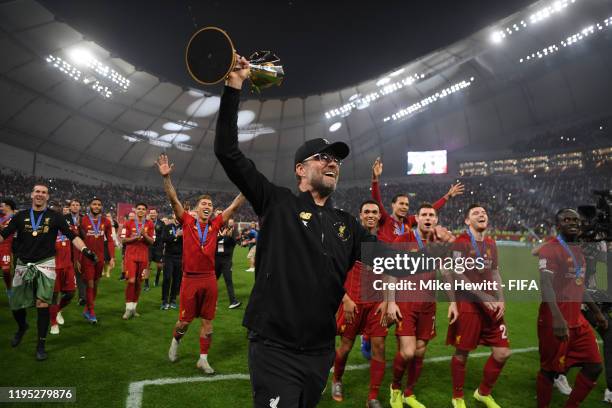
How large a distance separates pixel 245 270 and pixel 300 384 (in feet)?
48.0

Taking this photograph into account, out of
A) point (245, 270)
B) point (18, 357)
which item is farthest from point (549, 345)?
point (245, 270)

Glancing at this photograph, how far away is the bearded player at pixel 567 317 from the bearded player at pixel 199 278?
3772 millimetres

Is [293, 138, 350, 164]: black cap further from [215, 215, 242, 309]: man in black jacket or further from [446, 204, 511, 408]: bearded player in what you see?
[215, 215, 242, 309]: man in black jacket

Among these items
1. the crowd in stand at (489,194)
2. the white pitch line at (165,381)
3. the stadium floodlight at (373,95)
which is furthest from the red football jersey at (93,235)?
the stadium floodlight at (373,95)

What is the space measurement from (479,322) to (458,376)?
0.66m

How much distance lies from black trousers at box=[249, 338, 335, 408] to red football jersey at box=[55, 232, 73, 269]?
675 centimetres

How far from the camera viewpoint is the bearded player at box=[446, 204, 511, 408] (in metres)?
4.14

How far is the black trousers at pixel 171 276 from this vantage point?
9.06 m

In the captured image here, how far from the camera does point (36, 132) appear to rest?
30625 millimetres

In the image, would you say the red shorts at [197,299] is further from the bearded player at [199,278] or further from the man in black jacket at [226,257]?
the man in black jacket at [226,257]

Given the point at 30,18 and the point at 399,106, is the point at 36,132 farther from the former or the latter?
the point at 399,106

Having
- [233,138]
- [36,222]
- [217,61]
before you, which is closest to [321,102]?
[36,222]

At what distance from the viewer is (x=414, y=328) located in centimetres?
439

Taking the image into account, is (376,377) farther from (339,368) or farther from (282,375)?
(282,375)
